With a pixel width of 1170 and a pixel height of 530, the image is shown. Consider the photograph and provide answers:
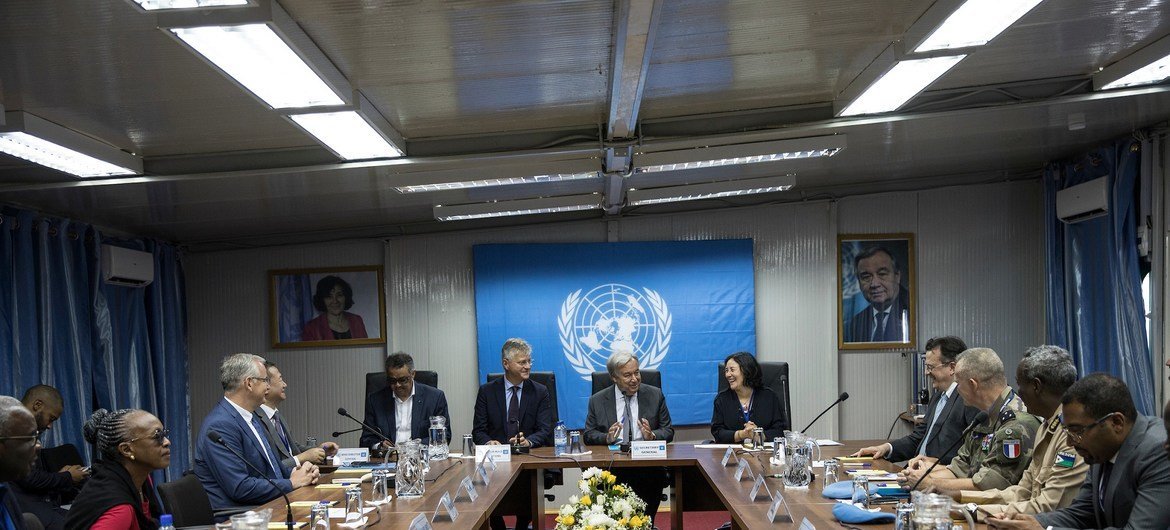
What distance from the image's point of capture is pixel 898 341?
7637 mm

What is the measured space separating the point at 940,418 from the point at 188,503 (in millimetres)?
3457

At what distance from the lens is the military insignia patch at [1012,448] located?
12.2 feet

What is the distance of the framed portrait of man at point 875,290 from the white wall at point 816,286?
0.09 metres

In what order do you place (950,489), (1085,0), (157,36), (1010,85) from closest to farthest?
(157,36), (1085,0), (950,489), (1010,85)

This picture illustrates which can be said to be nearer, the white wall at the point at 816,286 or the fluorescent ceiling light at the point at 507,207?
the fluorescent ceiling light at the point at 507,207

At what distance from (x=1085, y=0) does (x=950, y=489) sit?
189 centimetres

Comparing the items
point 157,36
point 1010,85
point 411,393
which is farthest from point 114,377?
point 1010,85

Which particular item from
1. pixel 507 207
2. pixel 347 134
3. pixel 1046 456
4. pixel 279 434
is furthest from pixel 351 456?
pixel 1046 456

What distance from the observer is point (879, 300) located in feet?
25.2

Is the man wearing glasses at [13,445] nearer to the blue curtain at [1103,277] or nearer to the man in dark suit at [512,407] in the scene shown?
the man in dark suit at [512,407]

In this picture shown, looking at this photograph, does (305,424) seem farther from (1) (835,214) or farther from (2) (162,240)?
(1) (835,214)

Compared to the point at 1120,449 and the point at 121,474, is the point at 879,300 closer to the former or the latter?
the point at 1120,449

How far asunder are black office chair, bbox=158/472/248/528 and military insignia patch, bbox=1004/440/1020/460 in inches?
120

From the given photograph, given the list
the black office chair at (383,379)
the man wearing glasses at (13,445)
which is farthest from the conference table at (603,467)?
the black office chair at (383,379)
